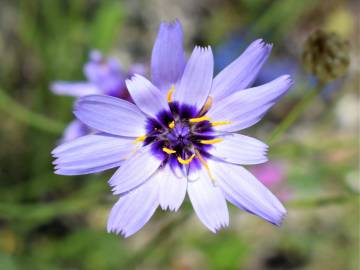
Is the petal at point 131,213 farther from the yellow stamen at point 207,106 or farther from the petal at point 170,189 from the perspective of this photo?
the yellow stamen at point 207,106

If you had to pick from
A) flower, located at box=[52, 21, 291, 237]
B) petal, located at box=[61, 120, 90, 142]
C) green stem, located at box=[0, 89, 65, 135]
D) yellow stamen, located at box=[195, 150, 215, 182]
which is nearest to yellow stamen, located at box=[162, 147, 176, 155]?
flower, located at box=[52, 21, 291, 237]

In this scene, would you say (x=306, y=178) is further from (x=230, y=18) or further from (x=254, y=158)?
(x=254, y=158)

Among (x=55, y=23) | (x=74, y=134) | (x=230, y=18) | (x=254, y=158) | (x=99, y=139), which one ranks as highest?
(x=230, y=18)

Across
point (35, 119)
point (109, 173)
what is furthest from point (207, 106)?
point (35, 119)

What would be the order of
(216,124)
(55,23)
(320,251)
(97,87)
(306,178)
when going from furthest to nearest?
1. (320,251)
2. (306,178)
3. (55,23)
4. (97,87)
5. (216,124)

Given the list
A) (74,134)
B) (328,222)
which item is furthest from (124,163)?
(328,222)
